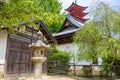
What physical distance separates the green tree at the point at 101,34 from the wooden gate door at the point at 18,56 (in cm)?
447

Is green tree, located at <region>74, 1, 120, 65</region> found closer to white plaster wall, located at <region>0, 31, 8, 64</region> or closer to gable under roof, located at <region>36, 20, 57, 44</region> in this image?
gable under roof, located at <region>36, 20, 57, 44</region>

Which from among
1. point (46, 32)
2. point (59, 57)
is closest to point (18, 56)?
point (46, 32)

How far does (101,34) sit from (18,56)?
260 inches

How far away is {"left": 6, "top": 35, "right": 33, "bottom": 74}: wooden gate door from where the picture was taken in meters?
14.5

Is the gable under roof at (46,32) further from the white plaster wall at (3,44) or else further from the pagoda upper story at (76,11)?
the pagoda upper story at (76,11)

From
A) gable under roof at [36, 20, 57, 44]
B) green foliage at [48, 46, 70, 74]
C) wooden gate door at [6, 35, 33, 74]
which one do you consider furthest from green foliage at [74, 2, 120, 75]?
wooden gate door at [6, 35, 33, 74]

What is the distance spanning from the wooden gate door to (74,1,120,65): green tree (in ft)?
14.6

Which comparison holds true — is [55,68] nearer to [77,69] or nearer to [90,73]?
[77,69]

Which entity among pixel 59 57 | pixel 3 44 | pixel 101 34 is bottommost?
pixel 59 57

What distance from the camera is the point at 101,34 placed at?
50.5 feet

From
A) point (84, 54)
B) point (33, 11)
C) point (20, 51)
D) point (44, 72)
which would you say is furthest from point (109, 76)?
point (33, 11)

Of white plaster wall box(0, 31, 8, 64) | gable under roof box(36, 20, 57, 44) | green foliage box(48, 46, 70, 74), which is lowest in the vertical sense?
green foliage box(48, 46, 70, 74)

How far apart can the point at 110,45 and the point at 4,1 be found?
29.3 feet

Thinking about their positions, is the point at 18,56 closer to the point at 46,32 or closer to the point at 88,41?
the point at 46,32
